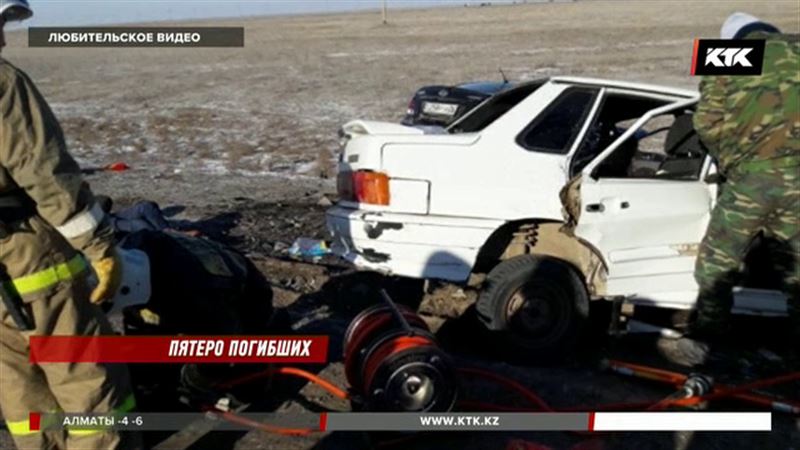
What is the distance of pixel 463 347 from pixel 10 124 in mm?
3387

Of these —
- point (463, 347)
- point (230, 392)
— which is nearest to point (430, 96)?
point (463, 347)

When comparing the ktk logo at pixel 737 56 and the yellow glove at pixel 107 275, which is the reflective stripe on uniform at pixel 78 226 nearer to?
the yellow glove at pixel 107 275

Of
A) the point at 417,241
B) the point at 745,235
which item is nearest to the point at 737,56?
the point at 745,235

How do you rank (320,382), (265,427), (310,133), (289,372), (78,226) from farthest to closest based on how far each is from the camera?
(310,133)
(289,372)
(320,382)
(265,427)
(78,226)

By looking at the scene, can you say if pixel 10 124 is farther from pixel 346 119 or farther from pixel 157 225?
pixel 346 119

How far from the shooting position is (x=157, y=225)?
672 cm

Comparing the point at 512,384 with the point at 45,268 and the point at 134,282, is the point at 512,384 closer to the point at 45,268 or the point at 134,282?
the point at 134,282

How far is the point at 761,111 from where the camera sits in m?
5.01

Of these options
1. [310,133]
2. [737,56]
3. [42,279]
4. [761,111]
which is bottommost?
[310,133]

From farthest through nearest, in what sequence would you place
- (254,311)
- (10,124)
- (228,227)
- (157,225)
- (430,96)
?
(430,96) < (228,227) < (157,225) < (254,311) < (10,124)

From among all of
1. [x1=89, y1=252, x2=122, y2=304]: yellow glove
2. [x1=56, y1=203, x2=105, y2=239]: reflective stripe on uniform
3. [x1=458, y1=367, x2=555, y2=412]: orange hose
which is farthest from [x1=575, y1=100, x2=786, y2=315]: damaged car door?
[x1=56, y1=203, x2=105, y2=239]: reflective stripe on uniform

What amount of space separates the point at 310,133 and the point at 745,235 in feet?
35.2

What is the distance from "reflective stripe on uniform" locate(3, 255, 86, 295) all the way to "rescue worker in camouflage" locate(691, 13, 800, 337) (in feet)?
11.6

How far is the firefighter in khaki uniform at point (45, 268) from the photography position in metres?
3.20
